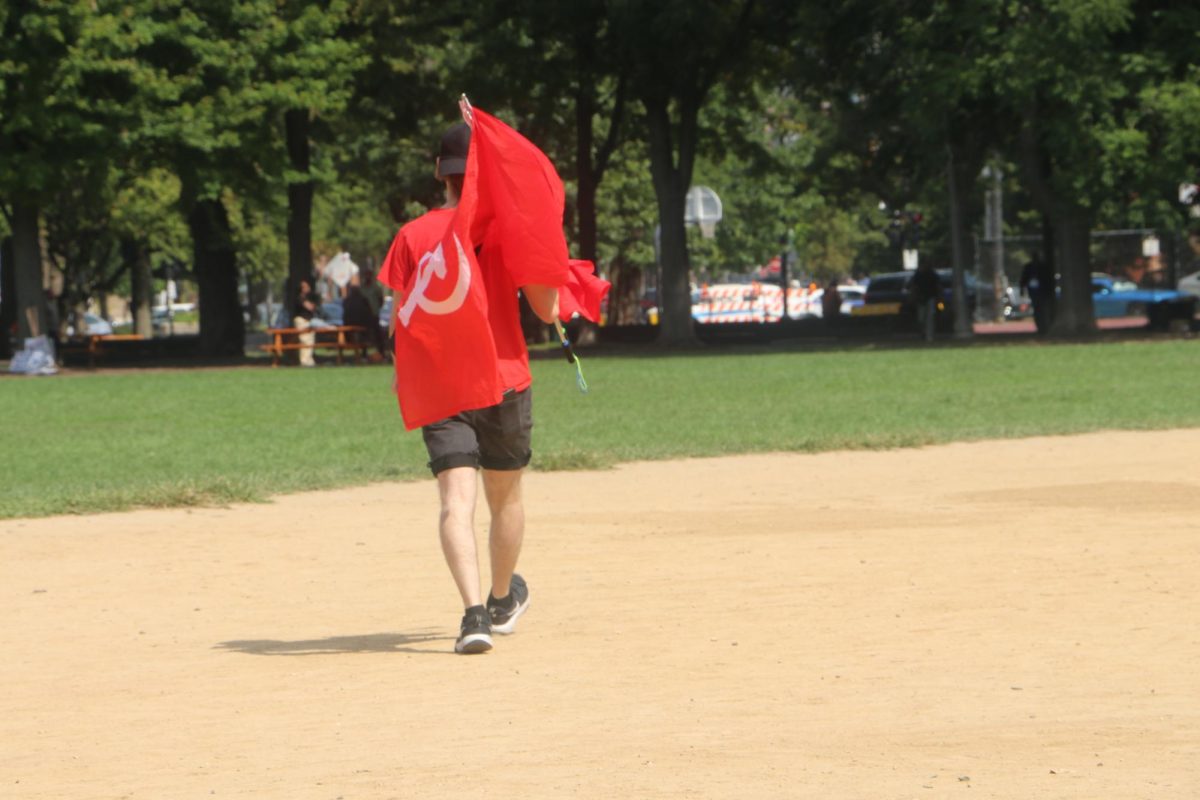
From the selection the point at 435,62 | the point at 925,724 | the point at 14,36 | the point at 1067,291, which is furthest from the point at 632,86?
the point at 925,724

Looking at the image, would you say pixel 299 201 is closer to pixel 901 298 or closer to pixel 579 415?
pixel 901 298

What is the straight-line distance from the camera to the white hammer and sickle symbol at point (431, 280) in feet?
26.0

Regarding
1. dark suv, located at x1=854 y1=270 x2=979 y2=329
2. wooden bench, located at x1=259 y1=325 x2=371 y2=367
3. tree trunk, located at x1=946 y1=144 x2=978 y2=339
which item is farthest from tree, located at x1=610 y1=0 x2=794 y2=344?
wooden bench, located at x1=259 y1=325 x2=371 y2=367

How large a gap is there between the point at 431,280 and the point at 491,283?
0.82ft

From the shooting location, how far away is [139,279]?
72062mm

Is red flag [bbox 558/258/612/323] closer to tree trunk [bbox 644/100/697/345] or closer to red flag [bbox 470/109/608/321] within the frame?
red flag [bbox 470/109/608/321]

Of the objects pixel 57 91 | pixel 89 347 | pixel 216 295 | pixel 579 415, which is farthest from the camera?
Result: pixel 216 295

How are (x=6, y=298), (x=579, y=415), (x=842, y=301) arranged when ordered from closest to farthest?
(x=579, y=415) < (x=6, y=298) < (x=842, y=301)

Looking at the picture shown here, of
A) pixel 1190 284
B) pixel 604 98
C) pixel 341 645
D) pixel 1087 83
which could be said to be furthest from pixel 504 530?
pixel 1190 284

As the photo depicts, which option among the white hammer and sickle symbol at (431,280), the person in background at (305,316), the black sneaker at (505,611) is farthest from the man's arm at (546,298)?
the person in background at (305,316)

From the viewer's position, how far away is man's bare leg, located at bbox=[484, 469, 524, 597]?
27.8ft

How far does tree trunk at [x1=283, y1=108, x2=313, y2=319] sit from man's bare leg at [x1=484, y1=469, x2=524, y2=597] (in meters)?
37.0

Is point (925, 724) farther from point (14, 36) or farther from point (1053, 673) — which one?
point (14, 36)

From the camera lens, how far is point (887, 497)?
14.0 meters
